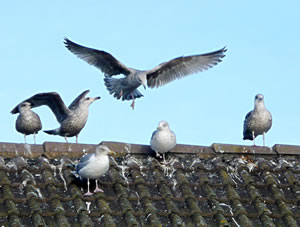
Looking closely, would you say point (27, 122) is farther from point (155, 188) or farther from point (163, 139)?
point (155, 188)

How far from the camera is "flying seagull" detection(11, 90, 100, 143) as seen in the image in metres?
10.5

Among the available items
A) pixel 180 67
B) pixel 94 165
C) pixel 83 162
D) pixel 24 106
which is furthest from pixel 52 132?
pixel 180 67

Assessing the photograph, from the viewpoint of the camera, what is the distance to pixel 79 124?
1049 centimetres

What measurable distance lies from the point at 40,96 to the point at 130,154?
2322mm

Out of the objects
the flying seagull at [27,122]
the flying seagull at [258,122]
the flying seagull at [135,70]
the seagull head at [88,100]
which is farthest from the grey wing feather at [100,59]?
the flying seagull at [258,122]

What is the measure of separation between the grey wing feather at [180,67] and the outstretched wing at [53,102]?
9.89 ft

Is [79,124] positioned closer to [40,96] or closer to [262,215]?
[40,96]

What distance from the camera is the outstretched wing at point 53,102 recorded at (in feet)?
34.4

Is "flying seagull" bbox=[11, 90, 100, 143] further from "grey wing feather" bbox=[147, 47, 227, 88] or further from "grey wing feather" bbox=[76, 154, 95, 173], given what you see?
"grey wing feather" bbox=[147, 47, 227, 88]

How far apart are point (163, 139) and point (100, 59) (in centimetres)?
525

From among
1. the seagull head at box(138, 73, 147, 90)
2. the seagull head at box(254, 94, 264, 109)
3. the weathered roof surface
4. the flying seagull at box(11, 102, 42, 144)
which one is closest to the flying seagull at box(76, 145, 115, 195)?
the weathered roof surface

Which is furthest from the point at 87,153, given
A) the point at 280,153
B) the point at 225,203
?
the point at 280,153

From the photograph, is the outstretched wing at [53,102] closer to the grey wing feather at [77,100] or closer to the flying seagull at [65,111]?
the flying seagull at [65,111]

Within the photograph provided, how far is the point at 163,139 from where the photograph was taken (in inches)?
345
